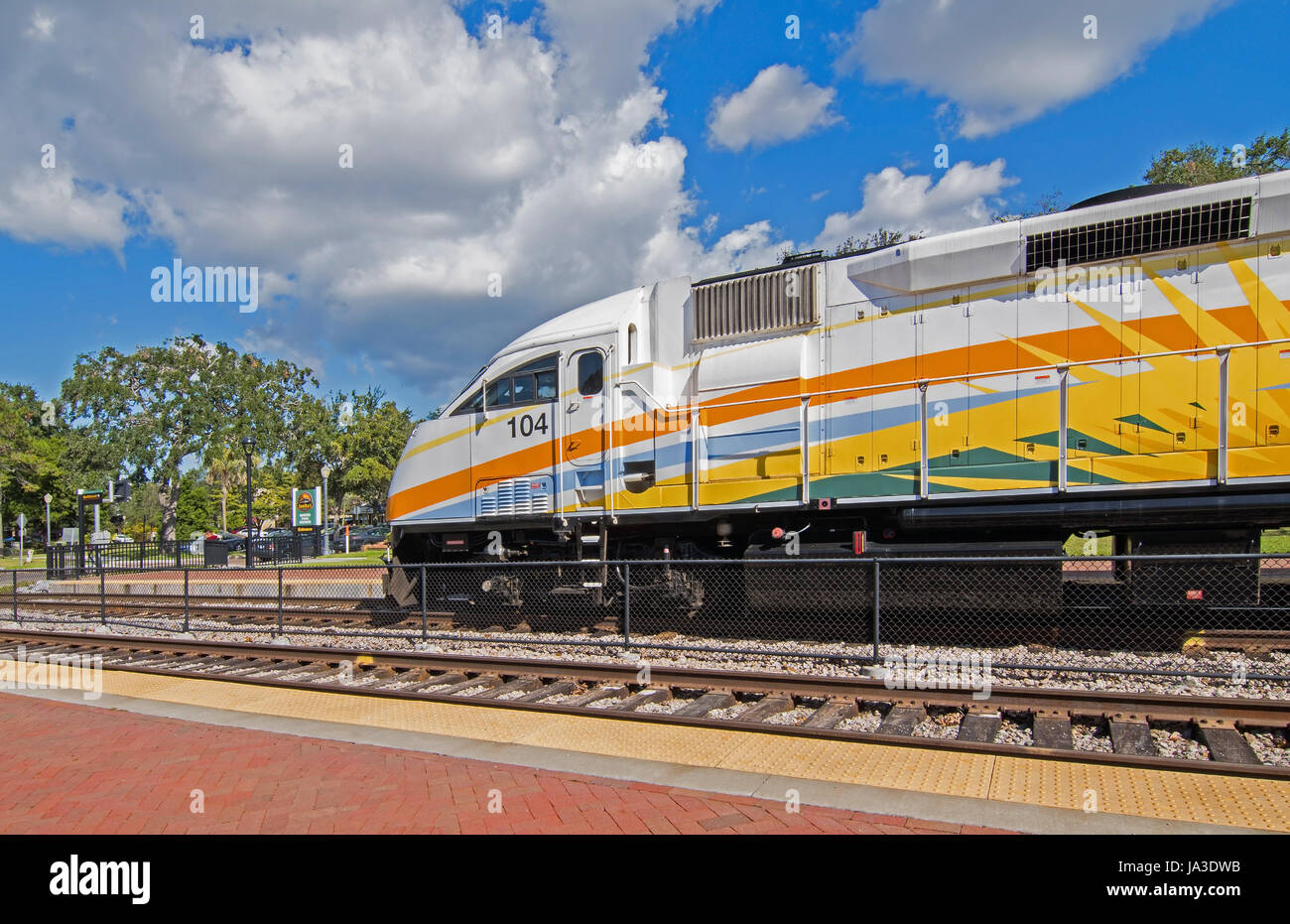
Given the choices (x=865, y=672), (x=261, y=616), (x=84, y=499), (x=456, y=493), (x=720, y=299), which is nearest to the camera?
(x=865, y=672)

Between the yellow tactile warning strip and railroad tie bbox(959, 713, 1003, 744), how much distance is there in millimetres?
366

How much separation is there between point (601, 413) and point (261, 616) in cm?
800

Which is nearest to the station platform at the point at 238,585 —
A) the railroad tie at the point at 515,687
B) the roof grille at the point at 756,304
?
the railroad tie at the point at 515,687

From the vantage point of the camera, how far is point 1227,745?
16.5 ft

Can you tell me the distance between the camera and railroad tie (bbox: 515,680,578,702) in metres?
7.21

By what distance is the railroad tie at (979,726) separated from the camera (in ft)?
17.9

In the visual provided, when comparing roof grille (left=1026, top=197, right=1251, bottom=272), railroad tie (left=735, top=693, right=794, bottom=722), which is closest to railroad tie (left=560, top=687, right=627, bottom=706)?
railroad tie (left=735, top=693, right=794, bottom=722)

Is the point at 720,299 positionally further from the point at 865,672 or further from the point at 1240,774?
the point at 1240,774

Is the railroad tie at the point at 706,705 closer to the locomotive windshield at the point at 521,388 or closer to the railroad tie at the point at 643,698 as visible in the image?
the railroad tie at the point at 643,698

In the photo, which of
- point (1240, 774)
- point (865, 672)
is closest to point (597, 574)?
point (865, 672)

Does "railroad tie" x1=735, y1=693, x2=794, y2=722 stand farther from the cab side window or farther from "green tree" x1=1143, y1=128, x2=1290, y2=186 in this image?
"green tree" x1=1143, y1=128, x2=1290, y2=186

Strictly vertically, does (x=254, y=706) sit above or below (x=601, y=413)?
below

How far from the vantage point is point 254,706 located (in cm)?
746

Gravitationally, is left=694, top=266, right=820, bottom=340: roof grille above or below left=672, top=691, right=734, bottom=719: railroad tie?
above
